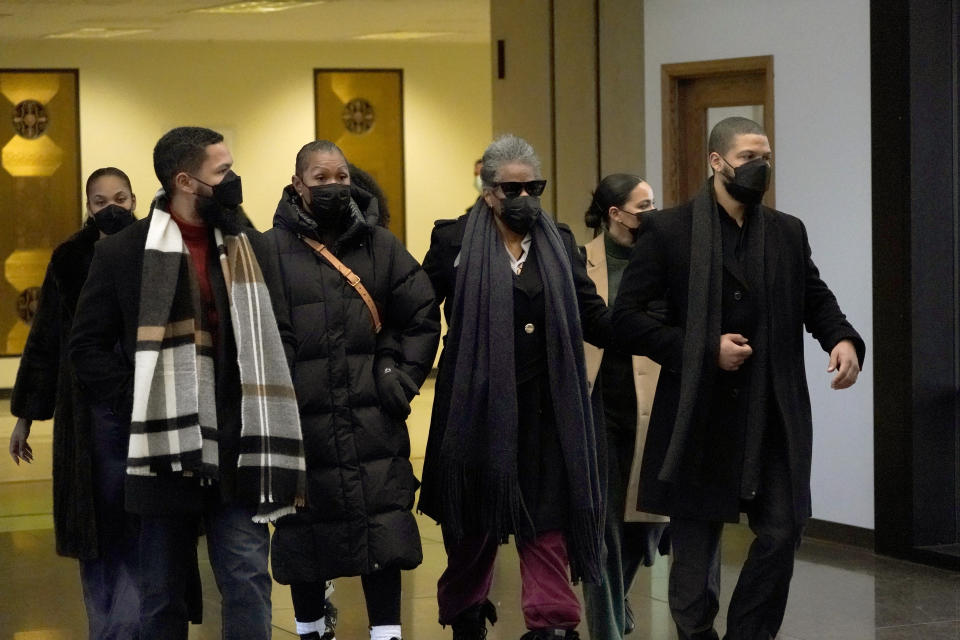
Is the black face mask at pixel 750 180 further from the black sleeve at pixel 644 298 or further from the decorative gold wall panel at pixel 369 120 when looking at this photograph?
the decorative gold wall panel at pixel 369 120

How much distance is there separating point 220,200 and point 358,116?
41.4 ft

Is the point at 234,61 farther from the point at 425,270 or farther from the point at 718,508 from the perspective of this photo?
the point at 718,508

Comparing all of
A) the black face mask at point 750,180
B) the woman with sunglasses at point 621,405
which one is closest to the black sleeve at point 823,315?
the black face mask at point 750,180

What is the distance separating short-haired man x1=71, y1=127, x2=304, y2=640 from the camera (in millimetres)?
4297

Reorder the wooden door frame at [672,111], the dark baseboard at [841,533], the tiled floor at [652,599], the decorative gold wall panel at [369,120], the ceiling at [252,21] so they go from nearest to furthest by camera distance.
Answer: the tiled floor at [652,599] → the dark baseboard at [841,533] → the wooden door frame at [672,111] → the ceiling at [252,21] → the decorative gold wall panel at [369,120]

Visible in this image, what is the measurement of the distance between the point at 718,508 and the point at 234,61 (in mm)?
12609

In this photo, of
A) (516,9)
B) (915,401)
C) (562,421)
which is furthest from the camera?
(516,9)

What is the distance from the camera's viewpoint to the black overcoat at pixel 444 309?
5383 millimetres

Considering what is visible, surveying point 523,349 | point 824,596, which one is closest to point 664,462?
point 523,349

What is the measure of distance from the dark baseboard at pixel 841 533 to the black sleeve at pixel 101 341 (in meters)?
4.46

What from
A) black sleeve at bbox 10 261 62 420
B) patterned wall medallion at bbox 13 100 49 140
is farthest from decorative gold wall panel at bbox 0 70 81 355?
black sleeve at bbox 10 261 62 420

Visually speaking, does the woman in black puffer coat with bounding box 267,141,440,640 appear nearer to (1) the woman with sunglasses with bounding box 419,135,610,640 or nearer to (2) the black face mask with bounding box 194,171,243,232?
(1) the woman with sunglasses with bounding box 419,135,610,640

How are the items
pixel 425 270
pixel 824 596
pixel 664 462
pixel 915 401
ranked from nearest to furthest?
pixel 664 462
pixel 425 270
pixel 824 596
pixel 915 401

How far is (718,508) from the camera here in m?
4.89
